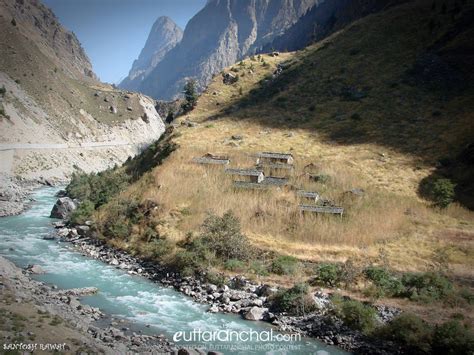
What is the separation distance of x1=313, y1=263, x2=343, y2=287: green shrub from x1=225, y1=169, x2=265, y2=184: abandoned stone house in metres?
15.8

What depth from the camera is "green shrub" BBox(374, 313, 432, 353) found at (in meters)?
18.5

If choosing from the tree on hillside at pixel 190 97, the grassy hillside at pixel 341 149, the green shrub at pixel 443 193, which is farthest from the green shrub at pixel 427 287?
the tree on hillside at pixel 190 97

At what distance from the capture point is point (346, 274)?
83.8 ft

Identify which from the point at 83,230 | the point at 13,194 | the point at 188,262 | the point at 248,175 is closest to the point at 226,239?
the point at 188,262

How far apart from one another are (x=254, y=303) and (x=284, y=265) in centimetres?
453

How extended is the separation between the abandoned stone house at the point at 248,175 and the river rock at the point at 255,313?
746 inches

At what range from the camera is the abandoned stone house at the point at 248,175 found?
40969 millimetres

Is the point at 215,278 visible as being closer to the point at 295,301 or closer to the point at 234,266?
the point at 234,266

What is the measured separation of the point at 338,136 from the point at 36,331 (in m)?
45.9

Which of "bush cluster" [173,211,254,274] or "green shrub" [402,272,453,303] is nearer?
"green shrub" [402,272,453,303]

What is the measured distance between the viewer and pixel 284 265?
27.5 meters

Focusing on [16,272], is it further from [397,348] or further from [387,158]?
[387,158]

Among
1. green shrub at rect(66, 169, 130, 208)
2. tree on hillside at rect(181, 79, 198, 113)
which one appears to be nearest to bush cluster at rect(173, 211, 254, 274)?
green shrub at rect(66, 169, 130, 208)

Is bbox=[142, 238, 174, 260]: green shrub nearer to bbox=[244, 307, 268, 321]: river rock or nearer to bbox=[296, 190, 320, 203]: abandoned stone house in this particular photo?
bbox=[244, 307, 268, 321]: river rock
